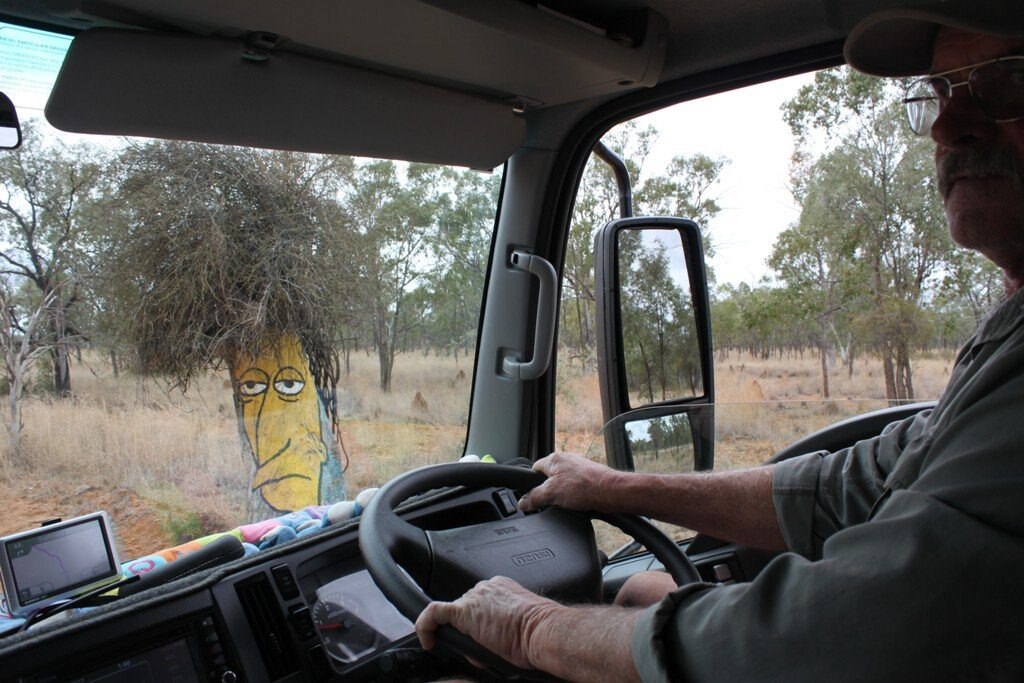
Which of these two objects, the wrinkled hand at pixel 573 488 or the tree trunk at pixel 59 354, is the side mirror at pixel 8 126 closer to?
the tree trunk at pixel 59 354

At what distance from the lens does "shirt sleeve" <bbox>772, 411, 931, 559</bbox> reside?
1.94 m

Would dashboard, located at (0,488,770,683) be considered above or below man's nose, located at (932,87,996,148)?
below

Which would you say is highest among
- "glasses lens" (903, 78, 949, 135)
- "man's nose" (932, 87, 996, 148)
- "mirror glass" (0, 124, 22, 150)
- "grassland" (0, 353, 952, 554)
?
"mirror glass" (0, 124, 22, 150)

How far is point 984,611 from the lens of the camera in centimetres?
106

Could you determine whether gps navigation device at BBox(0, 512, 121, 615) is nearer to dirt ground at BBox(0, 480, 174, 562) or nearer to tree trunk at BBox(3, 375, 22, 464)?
dirt ground at BBox(0, 480, 174, 562)

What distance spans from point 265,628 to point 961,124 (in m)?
1.86

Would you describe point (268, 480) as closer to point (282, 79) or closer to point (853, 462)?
point (282, 79)

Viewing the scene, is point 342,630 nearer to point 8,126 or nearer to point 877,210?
point 8,126

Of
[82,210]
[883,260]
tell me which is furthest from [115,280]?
A: [883,260]

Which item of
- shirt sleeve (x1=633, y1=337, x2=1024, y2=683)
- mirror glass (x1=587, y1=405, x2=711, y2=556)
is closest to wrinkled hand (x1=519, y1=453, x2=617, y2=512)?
mirror glass (x1=587, y1=405, x2=711, y2=556)

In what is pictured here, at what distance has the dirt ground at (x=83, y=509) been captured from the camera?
1903 millimetres

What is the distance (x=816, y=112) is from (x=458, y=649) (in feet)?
7.84

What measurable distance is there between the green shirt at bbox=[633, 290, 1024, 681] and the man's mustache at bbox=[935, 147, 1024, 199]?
0.85ft

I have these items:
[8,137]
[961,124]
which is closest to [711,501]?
[961,124]
